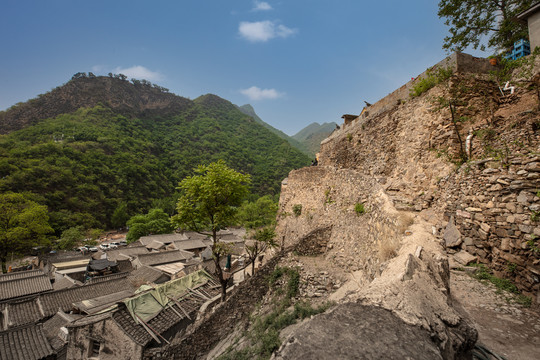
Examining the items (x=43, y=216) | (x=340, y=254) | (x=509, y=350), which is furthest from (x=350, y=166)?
(x=43, y=216)

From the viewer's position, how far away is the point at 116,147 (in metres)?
61.1

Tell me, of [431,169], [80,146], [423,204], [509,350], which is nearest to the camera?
[509,350]

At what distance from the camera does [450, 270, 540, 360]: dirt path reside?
2496mm

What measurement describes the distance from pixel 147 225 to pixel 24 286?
961 inches

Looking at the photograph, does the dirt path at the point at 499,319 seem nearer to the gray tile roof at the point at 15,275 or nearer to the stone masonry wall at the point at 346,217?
the stone masonry wall at the point at 346,217

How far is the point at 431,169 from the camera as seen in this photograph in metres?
6.27

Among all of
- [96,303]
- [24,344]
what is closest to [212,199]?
[24,344]

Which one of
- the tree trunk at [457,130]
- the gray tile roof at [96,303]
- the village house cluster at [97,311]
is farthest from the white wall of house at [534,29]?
the gray tile roof at [96,303]

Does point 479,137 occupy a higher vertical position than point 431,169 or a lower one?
Answer: higher

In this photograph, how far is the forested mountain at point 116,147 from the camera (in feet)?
136

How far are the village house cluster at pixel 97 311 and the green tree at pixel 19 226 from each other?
5.35 meters

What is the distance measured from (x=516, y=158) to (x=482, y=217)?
46.5 inches

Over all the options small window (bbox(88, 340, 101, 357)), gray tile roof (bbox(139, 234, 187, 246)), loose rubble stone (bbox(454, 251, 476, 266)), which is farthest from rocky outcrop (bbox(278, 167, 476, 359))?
gray tile roof (bbox(139, 234, 187, 246))

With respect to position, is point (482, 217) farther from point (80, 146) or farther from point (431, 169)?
point (80, 146)
